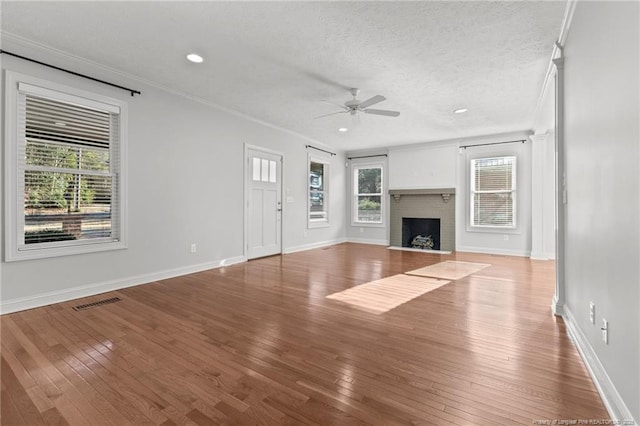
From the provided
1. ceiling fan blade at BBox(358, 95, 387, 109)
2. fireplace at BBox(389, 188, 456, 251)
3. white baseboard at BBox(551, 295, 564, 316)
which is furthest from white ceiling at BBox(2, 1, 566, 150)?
fireplace at BBox(389, 188, 456, 251)

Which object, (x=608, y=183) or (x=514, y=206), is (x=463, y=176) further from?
(x=608, y=183)

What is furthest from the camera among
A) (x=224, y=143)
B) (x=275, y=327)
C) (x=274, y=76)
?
(x=224, y=143)

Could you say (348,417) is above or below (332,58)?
below

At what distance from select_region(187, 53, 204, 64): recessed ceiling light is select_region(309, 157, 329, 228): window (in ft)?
13.1

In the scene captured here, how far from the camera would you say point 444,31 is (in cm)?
280

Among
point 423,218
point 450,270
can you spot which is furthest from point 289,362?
point 423,218

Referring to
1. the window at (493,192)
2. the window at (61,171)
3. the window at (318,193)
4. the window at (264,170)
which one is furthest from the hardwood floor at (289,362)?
the window at (318,193)

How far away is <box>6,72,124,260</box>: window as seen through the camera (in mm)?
2998

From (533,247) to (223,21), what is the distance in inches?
264

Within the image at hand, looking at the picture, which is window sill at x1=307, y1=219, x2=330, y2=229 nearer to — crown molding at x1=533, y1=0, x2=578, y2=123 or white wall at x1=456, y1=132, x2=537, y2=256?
white wall at x1=456, y1=132, x2=537, y2=256

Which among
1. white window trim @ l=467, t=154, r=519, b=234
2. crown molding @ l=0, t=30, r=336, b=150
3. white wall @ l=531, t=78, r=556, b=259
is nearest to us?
crown molding @ l=0, t=30, r=336, b=150

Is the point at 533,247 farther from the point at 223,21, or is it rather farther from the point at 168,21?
the point at 168,21

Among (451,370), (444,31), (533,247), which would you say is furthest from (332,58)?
(533,247)

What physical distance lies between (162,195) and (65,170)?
1.11 m
